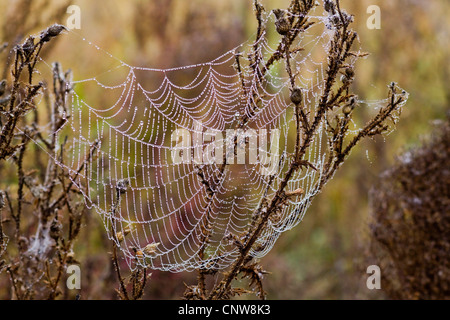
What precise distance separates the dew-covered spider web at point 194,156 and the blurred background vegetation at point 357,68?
547 mm

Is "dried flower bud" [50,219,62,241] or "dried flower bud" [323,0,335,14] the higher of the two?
"dried flower bud" [323,0,335,14]

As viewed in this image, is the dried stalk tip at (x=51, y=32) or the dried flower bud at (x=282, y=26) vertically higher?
the dried flower bud at (x=282, y=26)

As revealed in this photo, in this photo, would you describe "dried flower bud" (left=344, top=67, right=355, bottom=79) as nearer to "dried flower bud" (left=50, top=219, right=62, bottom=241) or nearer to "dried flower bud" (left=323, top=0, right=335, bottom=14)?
"dried flower bud" (left=323, top=0, right=335, bottom=14)

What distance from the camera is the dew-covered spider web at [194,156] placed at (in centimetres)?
256

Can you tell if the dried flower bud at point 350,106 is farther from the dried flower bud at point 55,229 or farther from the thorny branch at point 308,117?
the dried flower bud at point 55,229

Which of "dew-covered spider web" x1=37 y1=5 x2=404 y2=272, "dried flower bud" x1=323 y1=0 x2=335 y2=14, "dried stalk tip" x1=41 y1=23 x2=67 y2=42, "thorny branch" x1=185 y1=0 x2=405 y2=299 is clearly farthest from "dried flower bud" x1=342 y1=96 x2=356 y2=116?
"dried stalk tip" x1=41 y1=23 x2=67 y2=42

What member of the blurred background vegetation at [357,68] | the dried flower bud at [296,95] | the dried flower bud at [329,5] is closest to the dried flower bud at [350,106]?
the dried flower bud at [296,95]

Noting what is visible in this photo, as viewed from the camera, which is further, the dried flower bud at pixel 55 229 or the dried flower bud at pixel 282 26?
the dried flower bud at pixel 55 229

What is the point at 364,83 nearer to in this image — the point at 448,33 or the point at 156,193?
the point at 448,33

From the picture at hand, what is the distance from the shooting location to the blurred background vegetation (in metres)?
7.10

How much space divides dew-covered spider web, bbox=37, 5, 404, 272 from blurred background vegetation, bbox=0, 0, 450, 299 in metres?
0.55

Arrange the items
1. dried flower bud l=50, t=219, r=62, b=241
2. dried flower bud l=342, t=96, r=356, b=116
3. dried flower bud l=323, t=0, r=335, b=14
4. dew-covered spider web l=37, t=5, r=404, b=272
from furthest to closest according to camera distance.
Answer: dew-covered spider web l=37, t=5, r=404, b=272 → dried flower bud l=50, t=219, r=62, b=241 → dried flower bud l=342, t=96, r=356, b=116 → dried flower bud l=323, t=0, r=335, b=14

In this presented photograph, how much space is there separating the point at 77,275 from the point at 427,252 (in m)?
2.24

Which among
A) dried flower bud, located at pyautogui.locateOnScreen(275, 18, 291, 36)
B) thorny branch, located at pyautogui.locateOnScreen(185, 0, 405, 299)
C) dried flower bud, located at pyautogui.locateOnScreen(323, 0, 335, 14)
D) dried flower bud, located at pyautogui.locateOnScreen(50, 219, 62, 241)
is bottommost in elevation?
dried flower bud, located at pyautogui.locateOnScreen(50, 219, 62, 241)
